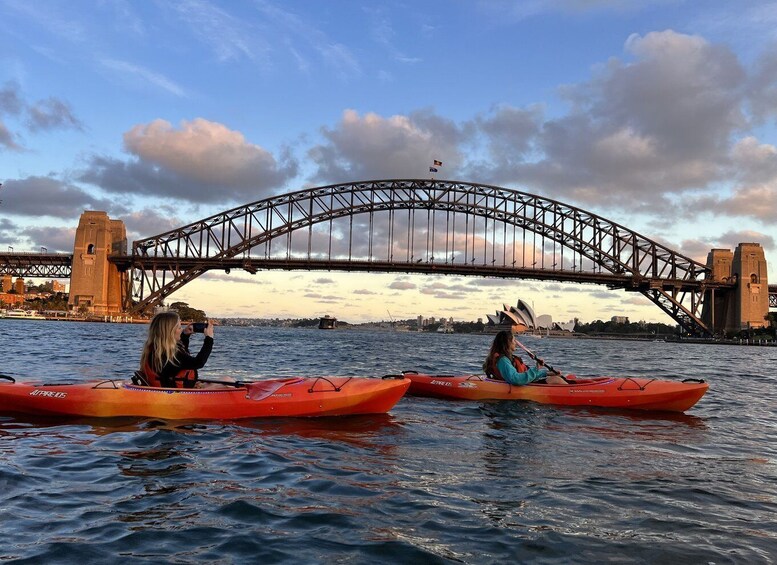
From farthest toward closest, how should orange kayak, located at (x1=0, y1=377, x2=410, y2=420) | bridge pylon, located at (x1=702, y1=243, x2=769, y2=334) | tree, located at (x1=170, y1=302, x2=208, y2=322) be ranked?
tree, located at (x1=170, y1=302, x2=208, y2=322), bridge pylon, located at (x1=702, y1=243, x2=769, y2=334), orange kayak, located at (x1=0, y1=377, x2=410, y2=420)

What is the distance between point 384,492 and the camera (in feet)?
17.0

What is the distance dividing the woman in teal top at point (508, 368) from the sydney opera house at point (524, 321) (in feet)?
231

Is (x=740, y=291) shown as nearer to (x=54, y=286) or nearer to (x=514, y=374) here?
(x=514, y=374)

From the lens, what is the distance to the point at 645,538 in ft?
13.9

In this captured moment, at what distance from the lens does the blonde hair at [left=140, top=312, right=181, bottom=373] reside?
7.61 m

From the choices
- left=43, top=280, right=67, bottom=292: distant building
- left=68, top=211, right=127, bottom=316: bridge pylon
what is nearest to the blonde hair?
left=68, top=211, right=127, bottom=316: bridge pylon

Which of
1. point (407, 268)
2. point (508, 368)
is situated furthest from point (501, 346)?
point (407, 268)

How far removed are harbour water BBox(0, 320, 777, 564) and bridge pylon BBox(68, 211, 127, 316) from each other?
71341 mm

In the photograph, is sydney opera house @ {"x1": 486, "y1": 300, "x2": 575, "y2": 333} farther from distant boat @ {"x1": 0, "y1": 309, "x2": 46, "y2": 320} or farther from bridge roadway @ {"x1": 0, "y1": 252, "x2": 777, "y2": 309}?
distant boat @ {"x1": 0, "y1": 309, "x2": 46, "y2": 320}

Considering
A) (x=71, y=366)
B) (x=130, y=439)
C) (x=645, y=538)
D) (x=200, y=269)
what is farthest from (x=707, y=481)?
(x=200, y=269)

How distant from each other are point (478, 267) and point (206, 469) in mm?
58671

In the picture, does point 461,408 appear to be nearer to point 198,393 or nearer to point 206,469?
point 198,393

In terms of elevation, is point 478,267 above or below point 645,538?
above

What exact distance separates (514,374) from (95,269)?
7307cm
